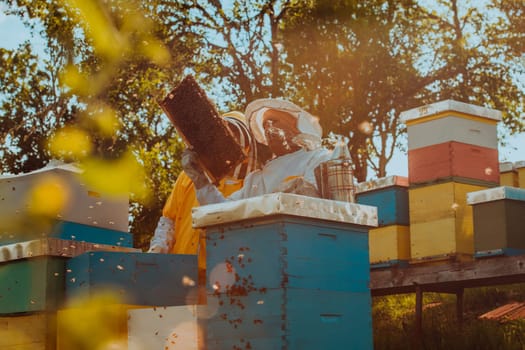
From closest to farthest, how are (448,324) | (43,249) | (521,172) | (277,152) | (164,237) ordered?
(43,249) → (277,152) → (164,237) → (448,324) → (521,172)

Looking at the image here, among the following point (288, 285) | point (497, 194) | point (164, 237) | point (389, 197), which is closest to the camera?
point (288, 285)

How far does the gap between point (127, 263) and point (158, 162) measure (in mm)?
10410

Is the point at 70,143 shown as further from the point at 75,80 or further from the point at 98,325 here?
the point at 98,325

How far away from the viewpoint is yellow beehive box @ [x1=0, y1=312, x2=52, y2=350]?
353 cm

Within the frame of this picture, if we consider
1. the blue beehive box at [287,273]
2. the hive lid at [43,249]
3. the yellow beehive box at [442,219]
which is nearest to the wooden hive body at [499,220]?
the yellow beehive box at [442,219]

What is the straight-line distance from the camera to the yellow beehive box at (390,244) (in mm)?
6949

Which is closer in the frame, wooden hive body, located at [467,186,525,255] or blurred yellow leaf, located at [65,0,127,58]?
wooden hive body, located at [467,186,525,255]

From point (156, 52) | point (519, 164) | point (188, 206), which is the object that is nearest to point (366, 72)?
point (156, 52)

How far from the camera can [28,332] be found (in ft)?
11.8

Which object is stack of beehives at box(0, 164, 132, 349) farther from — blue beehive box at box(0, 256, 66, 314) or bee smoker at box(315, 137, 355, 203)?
bee smoker at box(315, 137, 355, 203)

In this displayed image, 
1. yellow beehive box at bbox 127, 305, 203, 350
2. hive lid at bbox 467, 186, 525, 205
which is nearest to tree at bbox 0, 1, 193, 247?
hive lid at bbox 467, 186, 525, 205

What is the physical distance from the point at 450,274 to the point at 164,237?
99.7 inches

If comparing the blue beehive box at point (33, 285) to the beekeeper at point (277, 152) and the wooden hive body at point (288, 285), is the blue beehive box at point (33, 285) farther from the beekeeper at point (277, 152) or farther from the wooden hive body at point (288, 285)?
the wooden hive body at point (288, 285)

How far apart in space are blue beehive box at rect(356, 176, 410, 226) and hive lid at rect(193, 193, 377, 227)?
3.98 meters
